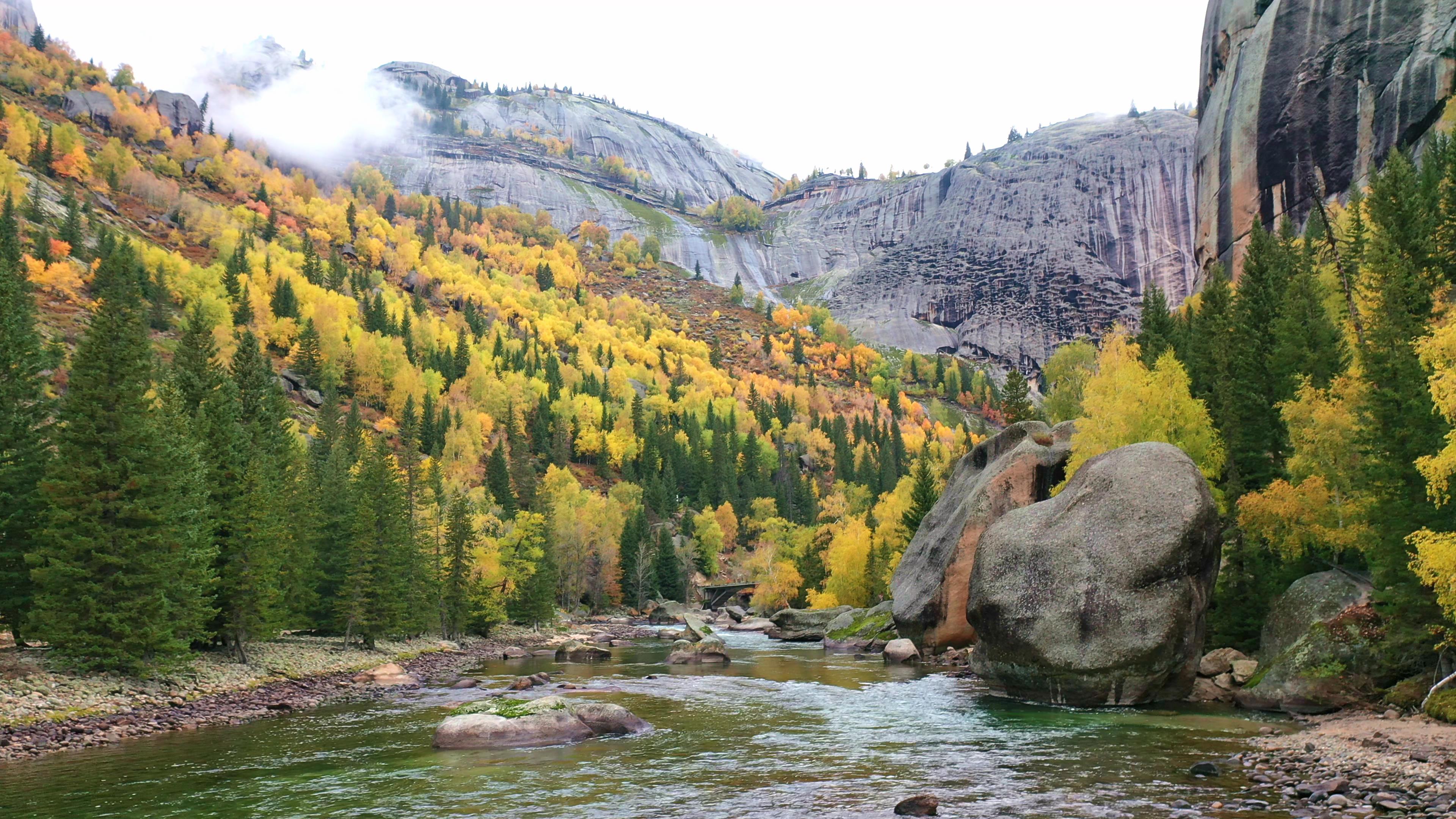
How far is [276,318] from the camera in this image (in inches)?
5851

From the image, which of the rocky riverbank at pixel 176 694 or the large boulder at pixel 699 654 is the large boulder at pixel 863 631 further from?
the rocky riverbank at pixel 176 694

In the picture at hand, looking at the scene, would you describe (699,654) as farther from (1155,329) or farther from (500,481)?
(500,481)

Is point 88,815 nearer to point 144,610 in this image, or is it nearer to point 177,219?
point 144,610

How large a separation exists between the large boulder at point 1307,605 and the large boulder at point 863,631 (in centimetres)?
2480

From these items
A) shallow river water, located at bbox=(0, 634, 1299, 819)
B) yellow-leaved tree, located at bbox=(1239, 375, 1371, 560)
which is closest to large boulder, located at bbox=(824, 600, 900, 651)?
yellow-leaved tree, located at bbox=(1239, 375, 1371, 560)

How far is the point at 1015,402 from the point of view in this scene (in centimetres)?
7675

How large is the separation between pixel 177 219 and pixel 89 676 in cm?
19693

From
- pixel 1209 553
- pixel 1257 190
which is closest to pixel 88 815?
pixel 1209 553

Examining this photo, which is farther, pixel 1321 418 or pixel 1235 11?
pixel 1235 11

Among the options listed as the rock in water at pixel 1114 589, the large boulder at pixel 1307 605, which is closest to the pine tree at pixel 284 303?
the rock in water at pixel 1114 589

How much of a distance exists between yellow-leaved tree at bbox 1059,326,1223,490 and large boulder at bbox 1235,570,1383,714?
1149 centimetres

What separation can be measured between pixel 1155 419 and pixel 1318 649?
1655 centimetres

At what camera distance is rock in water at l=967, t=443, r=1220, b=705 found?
27812 mm

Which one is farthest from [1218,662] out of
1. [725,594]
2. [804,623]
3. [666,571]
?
[666,571]
